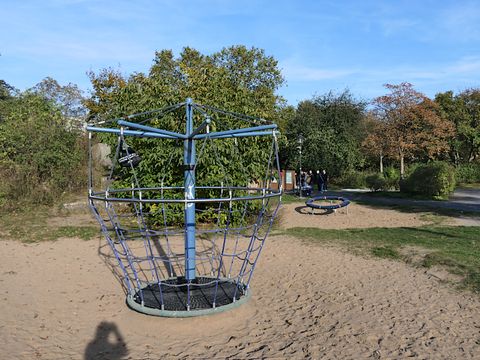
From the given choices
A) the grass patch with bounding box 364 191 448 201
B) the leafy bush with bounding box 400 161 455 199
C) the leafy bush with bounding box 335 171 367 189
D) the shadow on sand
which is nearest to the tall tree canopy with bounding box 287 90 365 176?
the leafy bush with bounding box 335 171 367 189

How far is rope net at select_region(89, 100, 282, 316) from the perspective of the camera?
16.1ft

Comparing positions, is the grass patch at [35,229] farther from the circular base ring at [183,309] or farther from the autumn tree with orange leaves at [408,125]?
the autumn tree with orange leaves at [408,125]

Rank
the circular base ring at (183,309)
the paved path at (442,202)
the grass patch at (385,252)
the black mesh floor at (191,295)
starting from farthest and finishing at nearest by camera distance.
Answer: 1. the paved path at (442,202)
2. the grass patch at (385,252)
3. the black mesh floor at (191,295)
4. the circular base ring at (183,309)

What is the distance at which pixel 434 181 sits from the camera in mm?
17500

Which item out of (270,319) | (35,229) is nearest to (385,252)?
(270,319)

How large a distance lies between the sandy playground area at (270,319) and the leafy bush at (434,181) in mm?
11843

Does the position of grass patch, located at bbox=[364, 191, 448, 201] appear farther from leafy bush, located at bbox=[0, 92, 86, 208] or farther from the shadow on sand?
the shadow on sand

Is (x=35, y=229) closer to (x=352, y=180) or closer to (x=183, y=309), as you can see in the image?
(x=183, y=309)

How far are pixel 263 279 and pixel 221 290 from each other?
1.01 m

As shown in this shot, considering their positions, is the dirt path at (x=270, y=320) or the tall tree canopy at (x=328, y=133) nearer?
the dirt path at (x=270, y=320)

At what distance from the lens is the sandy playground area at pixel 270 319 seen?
3820mm

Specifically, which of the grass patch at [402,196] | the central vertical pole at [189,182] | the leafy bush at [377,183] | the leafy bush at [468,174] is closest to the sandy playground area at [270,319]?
the central vertical pole at [189,182]

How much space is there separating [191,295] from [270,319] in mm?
1038

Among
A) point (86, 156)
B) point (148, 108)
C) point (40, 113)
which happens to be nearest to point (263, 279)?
point (148, 108)
